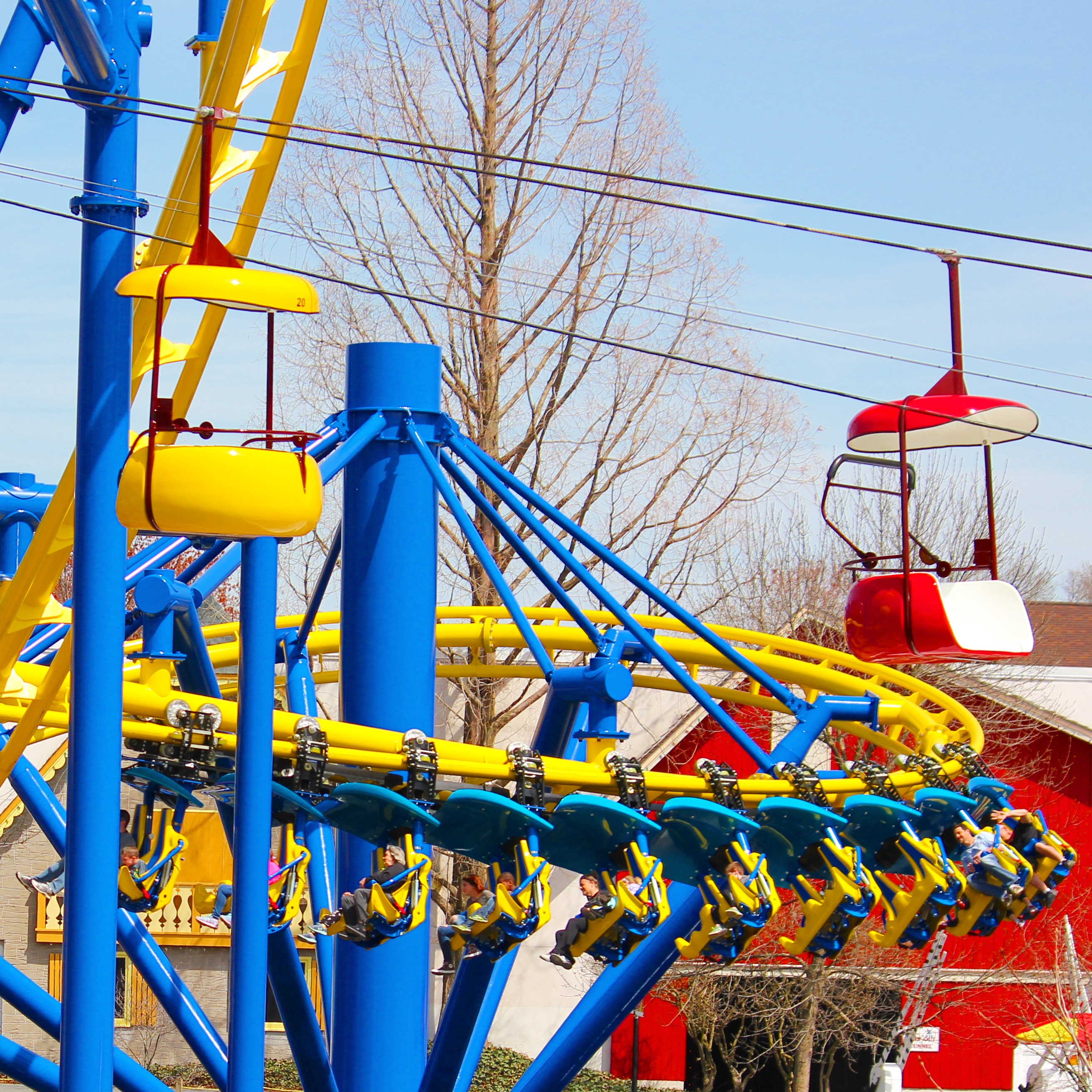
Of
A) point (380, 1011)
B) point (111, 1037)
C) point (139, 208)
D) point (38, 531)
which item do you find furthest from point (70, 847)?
point (380, 1011)

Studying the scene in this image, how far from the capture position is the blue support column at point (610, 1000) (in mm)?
8695

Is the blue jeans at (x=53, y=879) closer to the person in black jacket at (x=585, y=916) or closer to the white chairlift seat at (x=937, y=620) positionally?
the person in black jacket at (x=585, y=916)

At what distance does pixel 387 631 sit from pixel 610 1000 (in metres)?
2.54

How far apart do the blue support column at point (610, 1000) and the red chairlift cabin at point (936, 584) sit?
6.77 feet

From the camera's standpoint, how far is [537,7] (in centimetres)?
1998

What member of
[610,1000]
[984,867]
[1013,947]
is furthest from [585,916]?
[1013,947]

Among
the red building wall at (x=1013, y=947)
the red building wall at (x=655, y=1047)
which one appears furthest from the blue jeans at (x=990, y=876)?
the red building wall at (x=655, y=1047)

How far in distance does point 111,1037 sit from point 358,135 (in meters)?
4.00

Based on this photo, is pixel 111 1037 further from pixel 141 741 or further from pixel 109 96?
pixel 109 96

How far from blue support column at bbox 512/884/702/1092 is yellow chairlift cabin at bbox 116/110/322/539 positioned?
4002mm

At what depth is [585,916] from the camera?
25.6 feet

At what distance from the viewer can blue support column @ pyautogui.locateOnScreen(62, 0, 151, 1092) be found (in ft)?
19.9

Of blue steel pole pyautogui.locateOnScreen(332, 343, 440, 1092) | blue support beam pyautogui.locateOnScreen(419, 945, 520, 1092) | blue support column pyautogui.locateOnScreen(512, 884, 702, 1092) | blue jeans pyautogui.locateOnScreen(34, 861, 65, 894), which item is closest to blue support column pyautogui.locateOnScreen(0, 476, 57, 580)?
blue jeans pyautogui.locateOnScreen(34, 861, 65, 894)

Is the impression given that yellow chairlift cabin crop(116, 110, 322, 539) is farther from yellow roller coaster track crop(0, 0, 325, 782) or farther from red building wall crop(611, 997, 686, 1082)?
red building wall crop(611, 997, 686, 1082)
